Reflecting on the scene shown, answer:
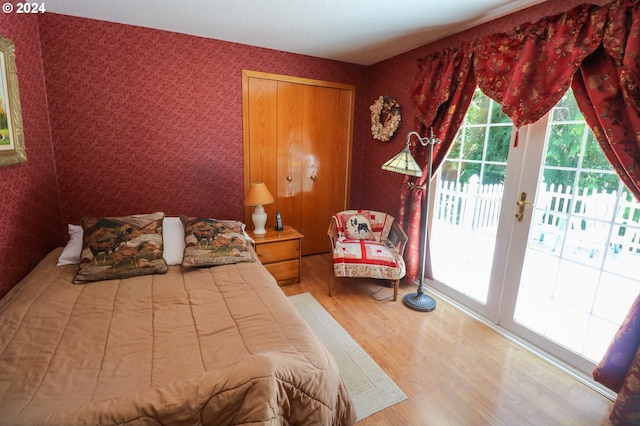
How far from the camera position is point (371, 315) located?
258 centimetres

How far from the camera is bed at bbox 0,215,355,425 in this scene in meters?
1.02

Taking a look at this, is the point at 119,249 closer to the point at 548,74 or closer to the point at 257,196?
the point at 257,196

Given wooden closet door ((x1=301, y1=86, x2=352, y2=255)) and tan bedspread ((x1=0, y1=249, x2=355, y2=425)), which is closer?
tan bedspread ((x1=0, y1=249, x2=355, y2=425))

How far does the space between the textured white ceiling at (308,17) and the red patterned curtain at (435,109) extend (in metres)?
0.28

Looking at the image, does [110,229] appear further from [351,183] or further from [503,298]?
[503,298]

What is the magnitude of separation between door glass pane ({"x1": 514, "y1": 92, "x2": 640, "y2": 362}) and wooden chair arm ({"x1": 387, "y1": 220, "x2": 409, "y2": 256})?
97 centimetres

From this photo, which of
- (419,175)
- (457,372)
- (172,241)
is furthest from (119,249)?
(457,372)

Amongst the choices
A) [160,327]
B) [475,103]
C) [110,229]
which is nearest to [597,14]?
[475,103]

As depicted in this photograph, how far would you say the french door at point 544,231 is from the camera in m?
1.82

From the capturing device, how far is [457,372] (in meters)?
1.94

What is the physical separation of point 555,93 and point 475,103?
2.35ft

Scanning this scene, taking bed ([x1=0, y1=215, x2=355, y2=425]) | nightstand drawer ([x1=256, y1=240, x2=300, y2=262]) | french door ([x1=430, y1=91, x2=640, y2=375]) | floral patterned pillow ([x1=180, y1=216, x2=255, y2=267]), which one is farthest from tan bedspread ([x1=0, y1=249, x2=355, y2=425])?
french door ([x1=430, y1=91, x2=640, y2=375])

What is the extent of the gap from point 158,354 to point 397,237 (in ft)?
7.42

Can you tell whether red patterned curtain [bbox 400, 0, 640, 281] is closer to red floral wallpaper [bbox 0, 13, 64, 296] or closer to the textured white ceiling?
the textured white ceiling
